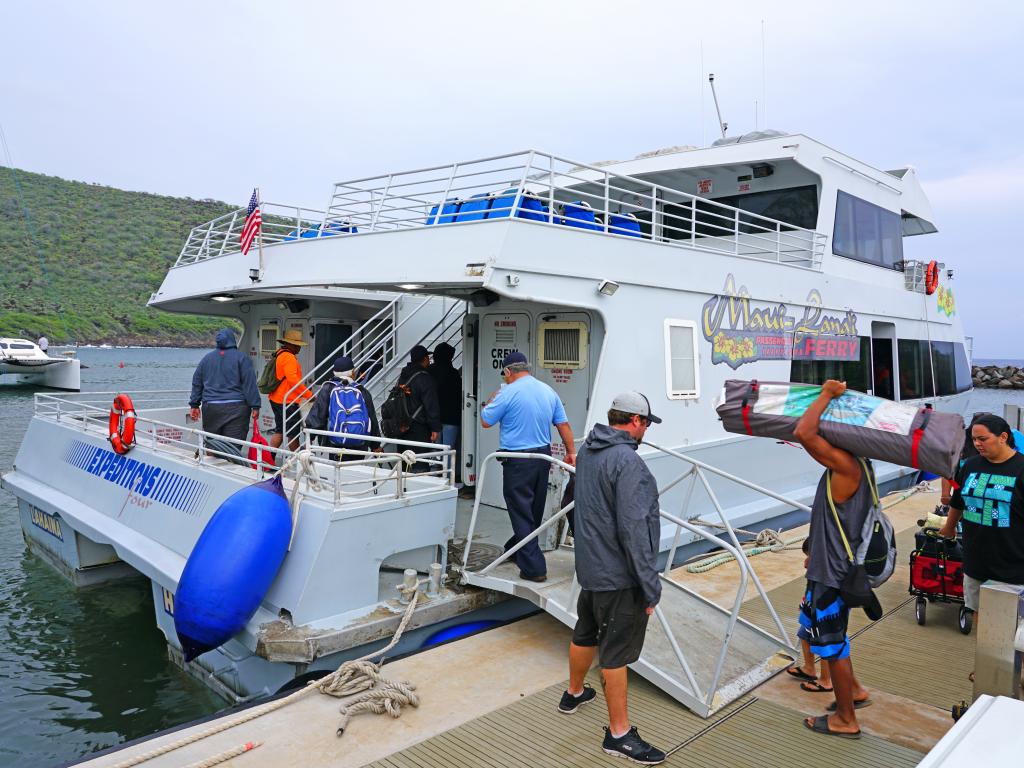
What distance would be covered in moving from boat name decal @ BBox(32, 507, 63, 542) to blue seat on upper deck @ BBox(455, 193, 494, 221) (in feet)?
18.0

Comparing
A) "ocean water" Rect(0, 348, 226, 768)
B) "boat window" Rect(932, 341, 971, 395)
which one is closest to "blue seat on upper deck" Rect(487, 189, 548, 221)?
"ocean water" Rect(0, 348, 226, 768)

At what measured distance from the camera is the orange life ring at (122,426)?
23.0 feet

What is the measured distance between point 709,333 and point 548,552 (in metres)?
3.10

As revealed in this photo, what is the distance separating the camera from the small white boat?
122 feet

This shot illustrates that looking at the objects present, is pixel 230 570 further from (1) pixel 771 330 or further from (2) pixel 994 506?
(1) pixel 771 330

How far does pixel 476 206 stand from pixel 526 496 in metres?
2.92

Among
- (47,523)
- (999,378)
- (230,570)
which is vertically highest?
(230,570)

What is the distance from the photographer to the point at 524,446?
5352mm

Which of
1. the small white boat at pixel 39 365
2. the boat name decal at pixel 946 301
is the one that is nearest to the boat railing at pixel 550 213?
the boat name decal at pixel 946 301

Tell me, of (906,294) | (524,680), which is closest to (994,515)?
(524,680)

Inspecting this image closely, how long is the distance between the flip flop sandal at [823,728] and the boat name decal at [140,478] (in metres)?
4.59

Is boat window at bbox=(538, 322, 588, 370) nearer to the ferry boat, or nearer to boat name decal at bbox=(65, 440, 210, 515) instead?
the ferry boat

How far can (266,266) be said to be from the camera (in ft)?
26.1

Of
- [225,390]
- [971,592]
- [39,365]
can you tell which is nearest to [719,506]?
[971,592]
